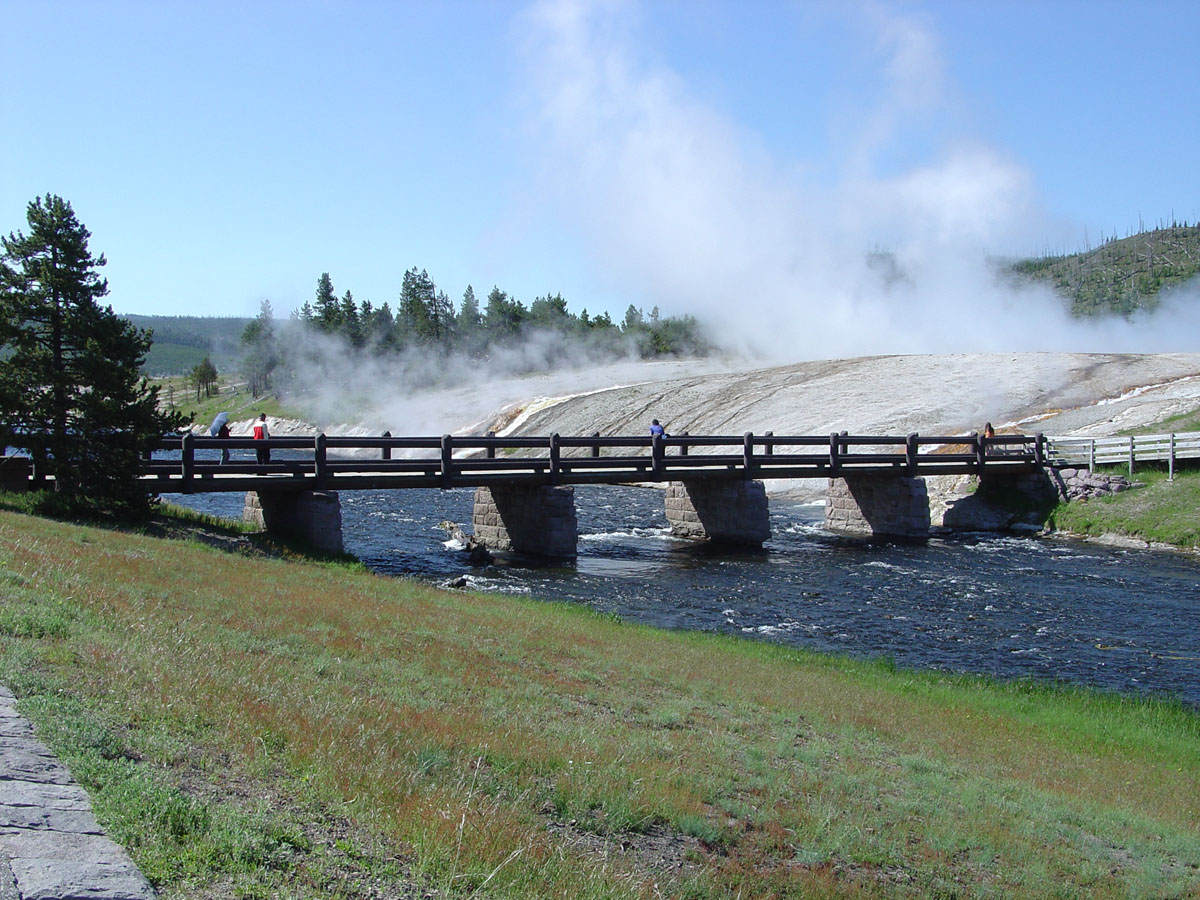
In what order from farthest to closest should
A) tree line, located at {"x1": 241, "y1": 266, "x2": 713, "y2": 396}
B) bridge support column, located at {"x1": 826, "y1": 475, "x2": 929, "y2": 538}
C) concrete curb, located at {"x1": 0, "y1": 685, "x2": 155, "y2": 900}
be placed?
1. tree line, located at {"x1": 241, "y1": 266, "x2": 713, "y2": 396}
2. bridge support column, located at {"x1": 826, "y1": 475, "x2": 929, "y2": 538}
3. concrete curb, located at {"x1": 0, "y1": 685, "x2": 155, "y2": 900}

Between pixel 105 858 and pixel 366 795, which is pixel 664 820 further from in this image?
pixel 105 858

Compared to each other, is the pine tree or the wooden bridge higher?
the pine tree

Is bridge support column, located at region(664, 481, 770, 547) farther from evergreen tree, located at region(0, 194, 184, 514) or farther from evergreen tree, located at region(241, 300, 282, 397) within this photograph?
evergreen tree, located at region(241, 300, 282, 397)

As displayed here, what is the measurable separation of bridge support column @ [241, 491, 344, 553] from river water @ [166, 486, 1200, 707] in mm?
2063

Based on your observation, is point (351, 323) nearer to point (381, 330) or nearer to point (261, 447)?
point (381, 330)

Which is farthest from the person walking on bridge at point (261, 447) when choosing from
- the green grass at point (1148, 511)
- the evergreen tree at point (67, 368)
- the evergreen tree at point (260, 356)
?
the evergreen tree at point (260, 356)

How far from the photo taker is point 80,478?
20469 mm

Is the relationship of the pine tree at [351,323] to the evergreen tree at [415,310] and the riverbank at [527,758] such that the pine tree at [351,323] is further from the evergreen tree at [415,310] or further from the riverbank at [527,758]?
the riverbank at [527,758]

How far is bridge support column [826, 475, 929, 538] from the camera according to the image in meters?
36.4

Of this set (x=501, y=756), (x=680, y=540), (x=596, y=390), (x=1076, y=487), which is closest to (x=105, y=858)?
(x=501, y=756)

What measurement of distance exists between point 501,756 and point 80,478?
16.7 meters

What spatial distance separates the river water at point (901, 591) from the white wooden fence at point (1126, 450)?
5.58 metres

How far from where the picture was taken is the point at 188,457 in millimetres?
23078

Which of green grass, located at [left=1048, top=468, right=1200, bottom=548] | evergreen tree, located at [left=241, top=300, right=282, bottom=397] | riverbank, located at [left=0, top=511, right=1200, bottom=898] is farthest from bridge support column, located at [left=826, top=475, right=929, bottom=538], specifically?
evergreen tree, located at [left=241, top=300, right=282, bottom=397]
